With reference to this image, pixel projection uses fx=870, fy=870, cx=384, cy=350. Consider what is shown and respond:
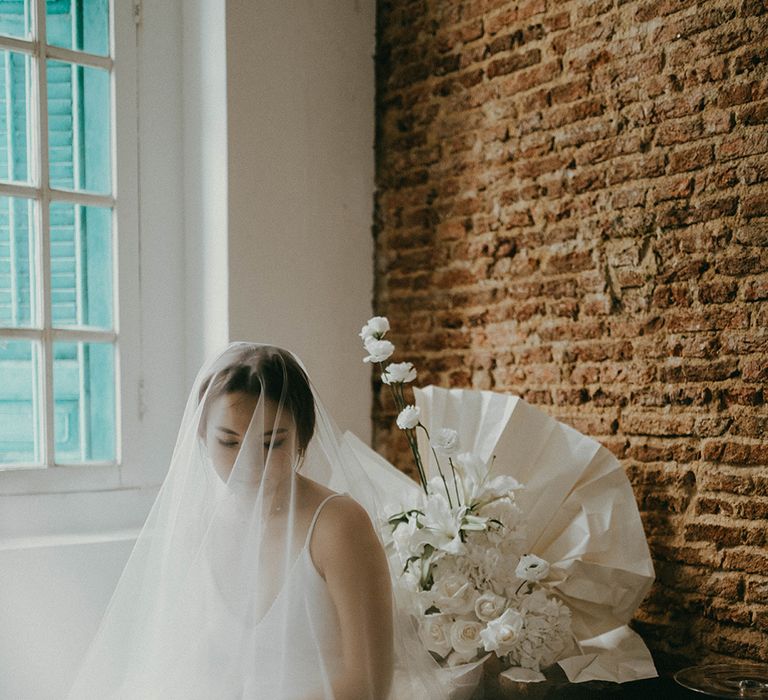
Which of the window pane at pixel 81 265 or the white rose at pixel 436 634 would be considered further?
the window pane at pixel 81 265

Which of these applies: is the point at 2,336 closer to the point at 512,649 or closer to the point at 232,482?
the point at 232,482

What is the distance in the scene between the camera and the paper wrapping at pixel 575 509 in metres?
2.12

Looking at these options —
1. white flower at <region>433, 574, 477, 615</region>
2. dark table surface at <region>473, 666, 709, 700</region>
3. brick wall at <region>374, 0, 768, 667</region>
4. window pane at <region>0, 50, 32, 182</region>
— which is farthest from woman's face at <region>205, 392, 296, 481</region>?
window pane at <region>0, 50, 32, 182</region>

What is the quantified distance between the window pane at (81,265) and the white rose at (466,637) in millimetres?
1498

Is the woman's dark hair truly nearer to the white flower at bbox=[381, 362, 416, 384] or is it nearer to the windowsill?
the white flower at bbox=[381, 362, 416, 384]

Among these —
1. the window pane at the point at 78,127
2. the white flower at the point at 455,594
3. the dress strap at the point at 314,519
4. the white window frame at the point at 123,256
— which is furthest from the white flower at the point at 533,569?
the window pane at the point at 78,127

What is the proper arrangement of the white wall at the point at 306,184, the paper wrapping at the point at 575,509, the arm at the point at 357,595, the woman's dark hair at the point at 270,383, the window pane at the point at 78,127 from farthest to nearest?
the white wall at the point at 306,184 < the window pane at the point at 78,127 < the paper wrapping at the point at 575,509 < the woman's dark hair at the point at 270,383 < the arm at the point at 357,595

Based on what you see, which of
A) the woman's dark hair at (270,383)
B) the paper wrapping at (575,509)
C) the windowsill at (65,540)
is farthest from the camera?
the windowsill at (65,540)

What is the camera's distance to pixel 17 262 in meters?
2.59

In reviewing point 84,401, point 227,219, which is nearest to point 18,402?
point 84,401

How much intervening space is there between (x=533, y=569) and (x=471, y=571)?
0.15 m

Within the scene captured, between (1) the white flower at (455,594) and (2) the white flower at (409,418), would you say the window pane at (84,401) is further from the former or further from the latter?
(1) the white flower at (455,594)

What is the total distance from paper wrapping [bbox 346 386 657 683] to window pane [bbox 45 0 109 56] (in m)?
1.53

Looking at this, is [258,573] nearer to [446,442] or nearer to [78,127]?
[446,442]
